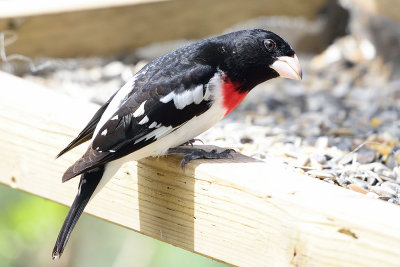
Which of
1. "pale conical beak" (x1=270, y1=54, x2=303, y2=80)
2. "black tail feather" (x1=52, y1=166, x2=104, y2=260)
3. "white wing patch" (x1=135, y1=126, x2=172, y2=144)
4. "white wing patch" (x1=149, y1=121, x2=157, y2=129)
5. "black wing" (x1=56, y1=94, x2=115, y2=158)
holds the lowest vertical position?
"black tail feather" (x1=52, y1=166, x2=104, y2=260)

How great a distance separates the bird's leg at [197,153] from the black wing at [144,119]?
0.10 m

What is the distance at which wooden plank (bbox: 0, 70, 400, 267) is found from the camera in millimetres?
1866

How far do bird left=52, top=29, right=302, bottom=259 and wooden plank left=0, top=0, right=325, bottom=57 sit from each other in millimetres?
1953

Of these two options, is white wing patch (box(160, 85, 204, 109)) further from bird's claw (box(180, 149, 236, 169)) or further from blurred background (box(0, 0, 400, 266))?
blurred background (box(0, 0, 400, 266))

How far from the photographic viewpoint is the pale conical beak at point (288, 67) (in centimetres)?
250

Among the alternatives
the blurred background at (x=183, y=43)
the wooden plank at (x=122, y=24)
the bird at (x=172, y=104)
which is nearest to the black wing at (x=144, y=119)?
the bird at (x=172, y=104)

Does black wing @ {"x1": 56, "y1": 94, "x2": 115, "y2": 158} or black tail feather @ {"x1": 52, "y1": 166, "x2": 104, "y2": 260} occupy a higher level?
black wing @ {"x1": 56, "y1": 94, "x2": 115, "y2": 158}

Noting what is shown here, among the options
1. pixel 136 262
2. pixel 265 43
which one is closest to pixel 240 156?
pixel 265 43

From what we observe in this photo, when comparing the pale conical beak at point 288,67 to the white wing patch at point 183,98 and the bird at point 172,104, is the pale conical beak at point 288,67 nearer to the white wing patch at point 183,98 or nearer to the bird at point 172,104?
the bird at point 172,104

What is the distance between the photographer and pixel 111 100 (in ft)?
7.88

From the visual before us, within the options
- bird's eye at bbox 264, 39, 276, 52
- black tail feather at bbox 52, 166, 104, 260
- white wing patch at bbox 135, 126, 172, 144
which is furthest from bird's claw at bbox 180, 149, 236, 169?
bird's eye at bbox 264, 39, 276, 52

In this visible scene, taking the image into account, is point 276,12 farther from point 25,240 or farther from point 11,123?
point 11,123

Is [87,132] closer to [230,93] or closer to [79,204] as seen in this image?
[79,204]

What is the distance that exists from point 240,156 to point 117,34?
92.1 inches
